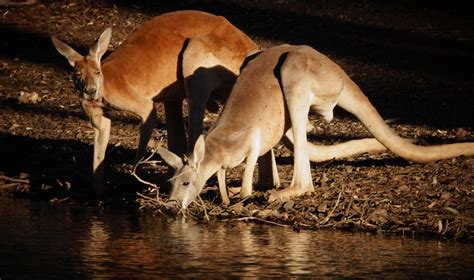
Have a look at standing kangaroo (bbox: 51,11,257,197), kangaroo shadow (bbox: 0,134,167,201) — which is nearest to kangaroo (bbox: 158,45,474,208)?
standing kangaroo (bbox: 51,11,257,197)

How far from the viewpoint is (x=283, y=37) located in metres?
14.1

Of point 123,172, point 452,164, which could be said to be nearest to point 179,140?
point 123,172

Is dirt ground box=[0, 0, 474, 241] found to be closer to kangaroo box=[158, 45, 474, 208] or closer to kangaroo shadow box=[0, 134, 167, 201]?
kangaroo shadow box=[0, 134, 167, 201]

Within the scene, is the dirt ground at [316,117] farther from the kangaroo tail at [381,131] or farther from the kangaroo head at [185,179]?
the kangaroo head at [185,179]

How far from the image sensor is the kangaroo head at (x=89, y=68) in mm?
8375

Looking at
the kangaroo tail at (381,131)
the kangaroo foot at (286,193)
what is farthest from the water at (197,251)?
the kangaroo tail at (381,131)

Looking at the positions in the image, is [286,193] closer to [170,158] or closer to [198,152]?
[198,152]

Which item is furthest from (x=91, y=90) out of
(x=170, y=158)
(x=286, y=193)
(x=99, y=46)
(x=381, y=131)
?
(x=381, y=131)

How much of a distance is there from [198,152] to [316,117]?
11.9ft

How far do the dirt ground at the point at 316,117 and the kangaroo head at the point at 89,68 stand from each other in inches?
37.3

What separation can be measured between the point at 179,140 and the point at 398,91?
368 cm

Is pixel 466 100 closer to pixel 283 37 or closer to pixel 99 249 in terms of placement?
pixel 283 37

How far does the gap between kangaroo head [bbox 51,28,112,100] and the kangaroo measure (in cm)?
107

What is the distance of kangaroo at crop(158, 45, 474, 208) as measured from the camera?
7.81 metres
